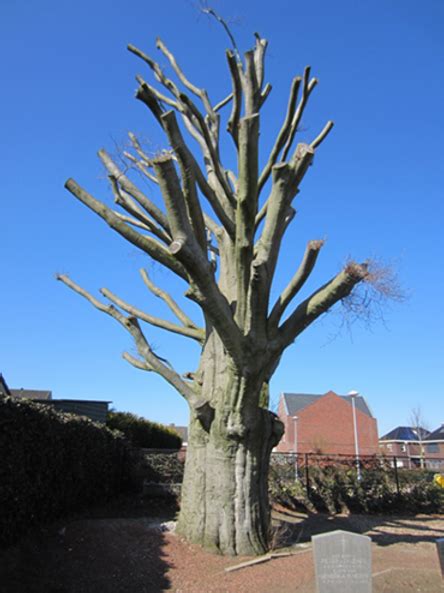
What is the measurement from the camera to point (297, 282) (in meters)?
7.96

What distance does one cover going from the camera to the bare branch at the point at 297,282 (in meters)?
7.55

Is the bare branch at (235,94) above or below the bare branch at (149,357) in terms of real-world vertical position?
A: above

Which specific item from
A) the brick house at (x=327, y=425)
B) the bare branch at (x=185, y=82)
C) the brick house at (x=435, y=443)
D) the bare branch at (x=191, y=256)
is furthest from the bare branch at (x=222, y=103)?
the brick house at (x=435, y=443)

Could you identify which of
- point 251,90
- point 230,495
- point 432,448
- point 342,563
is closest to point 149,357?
point 230,495

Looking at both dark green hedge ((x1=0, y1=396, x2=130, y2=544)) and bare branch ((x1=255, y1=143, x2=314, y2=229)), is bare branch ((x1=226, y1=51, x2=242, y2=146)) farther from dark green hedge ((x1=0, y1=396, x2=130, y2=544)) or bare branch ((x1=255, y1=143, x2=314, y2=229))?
dark green hedge ((x1=0, y1=396, x2=130, y2=544))

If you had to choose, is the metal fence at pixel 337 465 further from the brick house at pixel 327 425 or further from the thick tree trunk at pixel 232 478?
the brick house at pixel 327 425

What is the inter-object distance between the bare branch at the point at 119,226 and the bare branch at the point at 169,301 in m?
3.39

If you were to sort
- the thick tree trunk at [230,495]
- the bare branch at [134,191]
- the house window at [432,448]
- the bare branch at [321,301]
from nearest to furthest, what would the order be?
1. the bare branch at [321,301]
2. the thick tree trunk at [230,495]
3. the bare branch at [134,191]
4. the house window at [432,448]

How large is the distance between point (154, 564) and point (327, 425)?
47131 millimetres

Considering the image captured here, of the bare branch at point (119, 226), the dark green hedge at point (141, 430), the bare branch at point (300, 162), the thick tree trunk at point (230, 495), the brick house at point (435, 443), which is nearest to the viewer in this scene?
the bare branch at point (119, 226)

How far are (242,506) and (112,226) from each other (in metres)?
4.54

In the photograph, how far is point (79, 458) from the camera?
10336 millimetres

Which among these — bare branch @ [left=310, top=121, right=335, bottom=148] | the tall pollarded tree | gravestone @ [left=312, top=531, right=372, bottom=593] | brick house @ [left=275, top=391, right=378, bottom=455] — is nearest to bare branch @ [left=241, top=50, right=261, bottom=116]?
the tall pollarded tree

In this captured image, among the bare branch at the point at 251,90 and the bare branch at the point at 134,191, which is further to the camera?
the bare branch at the point at 251,90
